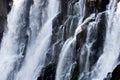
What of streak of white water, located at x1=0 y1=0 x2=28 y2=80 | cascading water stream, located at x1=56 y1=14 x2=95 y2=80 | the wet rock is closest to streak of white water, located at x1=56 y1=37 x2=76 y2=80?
cascading water stream, located at x1=56 y1=14 x2=95 y2=80

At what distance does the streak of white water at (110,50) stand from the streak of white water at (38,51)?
6447 millimetres

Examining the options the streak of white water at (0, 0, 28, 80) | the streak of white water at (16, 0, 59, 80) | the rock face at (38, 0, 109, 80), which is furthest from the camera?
the streak of white water at (0, 0, 28, 80)

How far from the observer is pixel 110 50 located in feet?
94.1

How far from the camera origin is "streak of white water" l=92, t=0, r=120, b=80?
91.8 feet

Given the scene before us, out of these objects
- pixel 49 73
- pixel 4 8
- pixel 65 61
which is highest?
pixel 4 8

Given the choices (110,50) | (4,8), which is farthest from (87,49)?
(4,8)

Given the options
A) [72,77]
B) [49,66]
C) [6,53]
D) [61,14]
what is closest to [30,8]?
[6,53]

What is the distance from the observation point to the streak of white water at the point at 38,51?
35.3 m

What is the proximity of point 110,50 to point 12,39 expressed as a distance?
15759 millimetres

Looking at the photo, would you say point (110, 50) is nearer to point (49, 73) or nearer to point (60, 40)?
point (49, 73)

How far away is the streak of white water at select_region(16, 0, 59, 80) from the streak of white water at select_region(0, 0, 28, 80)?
168cm

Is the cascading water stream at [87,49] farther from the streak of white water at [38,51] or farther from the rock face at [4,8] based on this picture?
the rock face at [4,8]

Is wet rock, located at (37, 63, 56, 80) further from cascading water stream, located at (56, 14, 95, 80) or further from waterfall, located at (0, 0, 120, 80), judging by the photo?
cascading water stream, located at (56, 14, 95, 80)

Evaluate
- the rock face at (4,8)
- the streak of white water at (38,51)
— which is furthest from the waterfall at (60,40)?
the rock face at (4,8)
